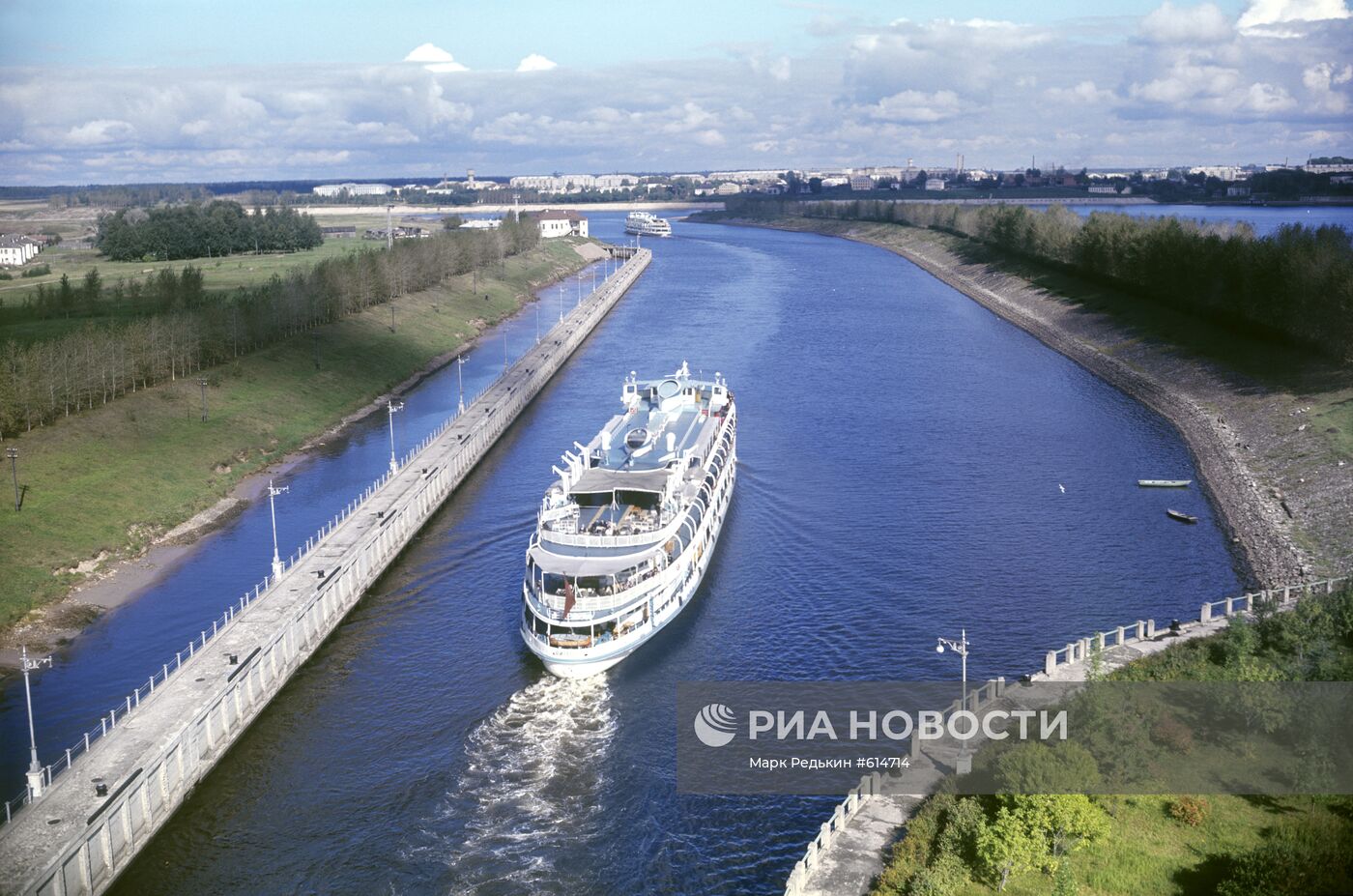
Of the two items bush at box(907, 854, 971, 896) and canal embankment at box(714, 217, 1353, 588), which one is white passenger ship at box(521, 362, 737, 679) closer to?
bush at box(907, 854, 971, 896)

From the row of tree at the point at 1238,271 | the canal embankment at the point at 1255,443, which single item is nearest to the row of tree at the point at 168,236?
the row of tree at the point at 1238,271

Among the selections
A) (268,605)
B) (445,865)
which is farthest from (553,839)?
(268,605)

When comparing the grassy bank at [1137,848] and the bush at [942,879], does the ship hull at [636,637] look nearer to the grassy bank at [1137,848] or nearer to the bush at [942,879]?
the grassy bank at [1137,848]

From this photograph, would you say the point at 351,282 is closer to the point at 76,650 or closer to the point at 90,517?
the point at 90,517

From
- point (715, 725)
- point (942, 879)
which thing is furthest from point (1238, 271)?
point (942, 879)

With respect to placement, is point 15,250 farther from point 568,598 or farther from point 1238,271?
point 1238,271
